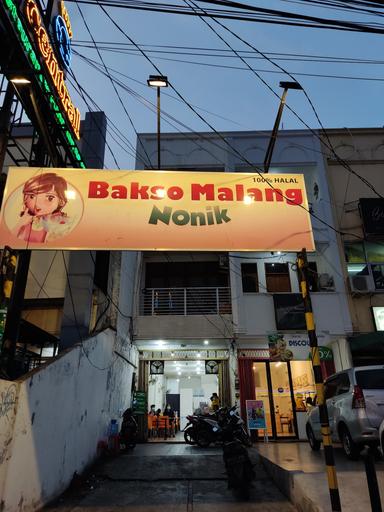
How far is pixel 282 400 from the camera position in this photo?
13.8m

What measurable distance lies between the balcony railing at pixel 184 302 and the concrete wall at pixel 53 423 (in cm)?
465

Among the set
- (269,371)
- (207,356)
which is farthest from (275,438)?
(207,356)

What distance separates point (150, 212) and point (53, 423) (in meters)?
4.15

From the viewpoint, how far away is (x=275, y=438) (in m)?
13.3

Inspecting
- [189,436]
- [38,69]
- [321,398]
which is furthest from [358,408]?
[38,69]

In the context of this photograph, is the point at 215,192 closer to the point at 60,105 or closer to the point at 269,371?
the point at 60,105

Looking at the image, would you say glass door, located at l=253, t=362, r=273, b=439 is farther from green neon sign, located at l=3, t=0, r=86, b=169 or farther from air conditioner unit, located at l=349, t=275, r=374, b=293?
green neon sign, located at l=3, t=0, r=86, b=169

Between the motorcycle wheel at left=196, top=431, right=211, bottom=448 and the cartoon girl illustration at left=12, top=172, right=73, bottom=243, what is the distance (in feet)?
28.7

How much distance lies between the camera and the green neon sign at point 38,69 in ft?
20.2

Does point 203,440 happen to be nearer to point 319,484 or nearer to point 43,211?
point 319,484

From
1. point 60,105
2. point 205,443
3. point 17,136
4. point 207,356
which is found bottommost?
point 205,443

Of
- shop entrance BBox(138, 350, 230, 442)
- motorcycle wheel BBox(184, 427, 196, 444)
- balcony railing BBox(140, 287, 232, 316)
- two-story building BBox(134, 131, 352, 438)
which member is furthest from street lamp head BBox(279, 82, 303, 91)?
motorcycle wheel BBox(184, 427, 196, 444)

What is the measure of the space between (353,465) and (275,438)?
7497 millimetres

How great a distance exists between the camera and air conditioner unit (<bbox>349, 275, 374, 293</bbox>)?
13906 millimetres
